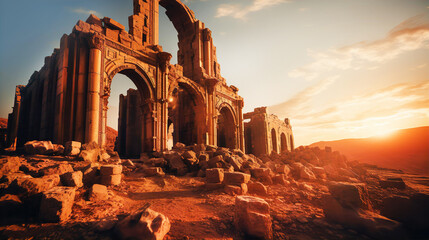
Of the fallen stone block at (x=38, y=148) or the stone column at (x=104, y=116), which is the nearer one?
the fallen stone block at (x=38, y=148)

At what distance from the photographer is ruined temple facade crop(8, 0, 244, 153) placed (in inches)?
302

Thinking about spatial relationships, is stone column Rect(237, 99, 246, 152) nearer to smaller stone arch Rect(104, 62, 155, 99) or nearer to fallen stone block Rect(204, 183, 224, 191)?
smaller stone arch Rect(104, 62, 155, 99)

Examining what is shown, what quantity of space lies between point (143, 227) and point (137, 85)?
9.25 meters

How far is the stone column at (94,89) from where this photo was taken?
24.6ft

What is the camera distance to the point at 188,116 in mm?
14609

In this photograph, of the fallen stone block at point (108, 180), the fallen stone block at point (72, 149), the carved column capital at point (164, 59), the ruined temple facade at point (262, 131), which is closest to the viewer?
the fallen stone block at point (108, 180)

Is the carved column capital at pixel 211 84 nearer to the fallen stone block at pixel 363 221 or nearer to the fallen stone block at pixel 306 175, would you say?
the fallen stone block at pixel 306 175

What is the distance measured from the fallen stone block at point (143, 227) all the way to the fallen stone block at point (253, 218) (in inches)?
41.8

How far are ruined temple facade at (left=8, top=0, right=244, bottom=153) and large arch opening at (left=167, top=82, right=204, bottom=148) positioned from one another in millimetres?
74

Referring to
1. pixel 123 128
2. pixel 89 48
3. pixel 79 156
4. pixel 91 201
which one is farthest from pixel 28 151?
pixel 123 128

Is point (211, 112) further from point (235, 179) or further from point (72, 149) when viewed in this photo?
point (235, 179)

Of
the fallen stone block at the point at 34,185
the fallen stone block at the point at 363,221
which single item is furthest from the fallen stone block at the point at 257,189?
the fallen stone block at the point at 34,185

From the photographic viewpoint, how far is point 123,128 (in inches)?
606

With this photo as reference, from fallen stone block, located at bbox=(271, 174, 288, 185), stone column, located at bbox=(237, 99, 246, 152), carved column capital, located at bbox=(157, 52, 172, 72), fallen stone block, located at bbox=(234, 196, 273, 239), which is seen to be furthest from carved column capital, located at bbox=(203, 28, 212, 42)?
fallen stone block, located at bbox=(234, 196, 273, 239)
